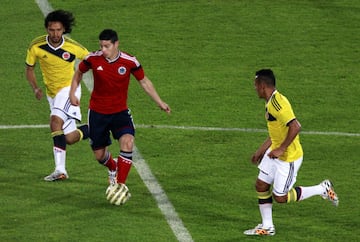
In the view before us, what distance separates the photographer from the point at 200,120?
21812 mm

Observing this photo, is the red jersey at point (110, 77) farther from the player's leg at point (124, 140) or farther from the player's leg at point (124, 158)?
the player's leg at point (124, 158)

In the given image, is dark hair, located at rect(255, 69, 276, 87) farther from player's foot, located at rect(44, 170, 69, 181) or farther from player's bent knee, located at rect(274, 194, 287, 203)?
player's foot, located at rect(44, 170, 69, 181)

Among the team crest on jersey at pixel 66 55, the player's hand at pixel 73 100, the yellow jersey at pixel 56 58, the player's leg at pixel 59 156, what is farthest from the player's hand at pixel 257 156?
the team crest on jersey at pixel 66 55

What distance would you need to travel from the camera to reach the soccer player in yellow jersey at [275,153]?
16.0 meters

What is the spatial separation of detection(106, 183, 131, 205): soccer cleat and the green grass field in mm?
129

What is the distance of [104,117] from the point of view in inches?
691

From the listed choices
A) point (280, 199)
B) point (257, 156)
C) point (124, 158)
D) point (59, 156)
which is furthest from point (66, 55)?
A: point (280, 199)

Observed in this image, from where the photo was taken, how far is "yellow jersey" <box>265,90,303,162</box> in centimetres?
1598

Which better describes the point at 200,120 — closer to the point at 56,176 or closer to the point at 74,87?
the point at 56,176

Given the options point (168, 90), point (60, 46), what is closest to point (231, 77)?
point (168, 90)

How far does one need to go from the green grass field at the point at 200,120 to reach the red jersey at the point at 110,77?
1214 millimetres

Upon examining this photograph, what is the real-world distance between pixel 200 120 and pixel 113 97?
14.8ft

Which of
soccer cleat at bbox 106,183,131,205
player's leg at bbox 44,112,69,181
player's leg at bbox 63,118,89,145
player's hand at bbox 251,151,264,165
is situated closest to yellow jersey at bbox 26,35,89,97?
player's leg at bbox 63,118,89,145

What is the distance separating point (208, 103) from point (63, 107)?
465cm
